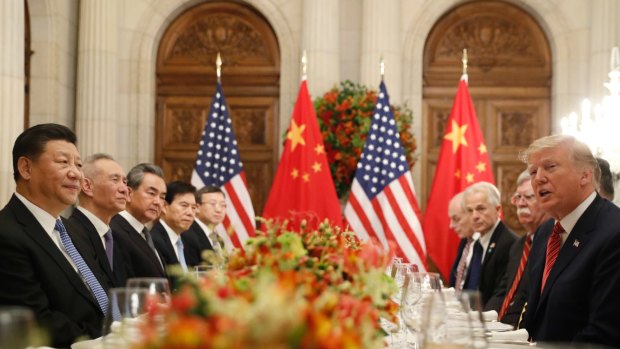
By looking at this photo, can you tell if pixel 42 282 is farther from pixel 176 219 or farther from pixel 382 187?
pixel 382 187

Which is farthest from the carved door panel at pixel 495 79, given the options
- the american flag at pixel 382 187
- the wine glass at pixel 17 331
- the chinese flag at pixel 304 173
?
the wine glass at pixel 17 331

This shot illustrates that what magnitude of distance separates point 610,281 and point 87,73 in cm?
743

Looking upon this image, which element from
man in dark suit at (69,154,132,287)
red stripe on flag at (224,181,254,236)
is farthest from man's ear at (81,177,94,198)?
red stripe on flag at (224,181,254,236)

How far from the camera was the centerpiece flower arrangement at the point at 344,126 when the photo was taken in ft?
29.4

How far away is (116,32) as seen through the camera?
31.9 feet

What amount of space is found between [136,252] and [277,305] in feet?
12.9

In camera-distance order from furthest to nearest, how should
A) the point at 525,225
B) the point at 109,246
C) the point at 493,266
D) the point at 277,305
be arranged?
the point at 493,266 → the point at 525,225 → the point at 109,246 → the point at 277,305

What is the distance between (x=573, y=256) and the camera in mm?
3350

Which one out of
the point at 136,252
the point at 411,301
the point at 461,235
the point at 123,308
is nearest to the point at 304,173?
the point at 461,235

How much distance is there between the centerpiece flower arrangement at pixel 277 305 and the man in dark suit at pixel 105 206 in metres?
2.53

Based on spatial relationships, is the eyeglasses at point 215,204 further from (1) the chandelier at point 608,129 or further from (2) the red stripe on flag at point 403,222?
(1) the chandelier at point 608,129

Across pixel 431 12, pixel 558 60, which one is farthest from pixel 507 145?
pixel 431 12

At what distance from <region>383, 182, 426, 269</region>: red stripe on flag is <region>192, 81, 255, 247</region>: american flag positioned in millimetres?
1416

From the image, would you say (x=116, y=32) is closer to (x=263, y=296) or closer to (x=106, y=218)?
(x=106, y=218)
